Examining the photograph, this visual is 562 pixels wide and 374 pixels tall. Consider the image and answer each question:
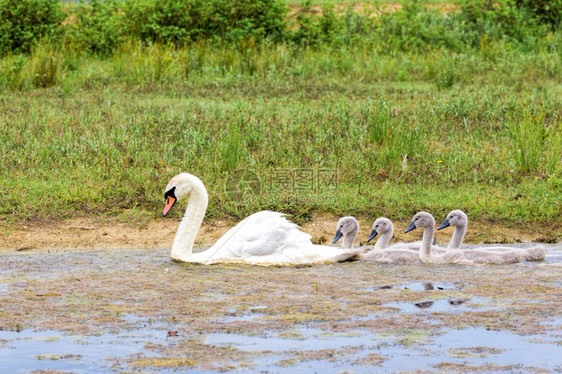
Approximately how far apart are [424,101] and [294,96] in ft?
7.58

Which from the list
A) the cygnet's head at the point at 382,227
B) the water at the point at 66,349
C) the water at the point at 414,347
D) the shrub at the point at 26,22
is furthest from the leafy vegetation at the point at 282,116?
the water at the point at 414,347

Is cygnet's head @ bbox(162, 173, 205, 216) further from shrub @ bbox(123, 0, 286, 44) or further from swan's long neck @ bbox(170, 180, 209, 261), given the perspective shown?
shrub @ bbox(123, 0, 286, 44)

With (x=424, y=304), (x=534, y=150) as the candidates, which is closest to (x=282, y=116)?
(x=534, y=150)

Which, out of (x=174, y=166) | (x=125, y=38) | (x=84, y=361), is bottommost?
(x=84, y=361)

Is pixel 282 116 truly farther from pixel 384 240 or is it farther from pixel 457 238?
pixel 457 238

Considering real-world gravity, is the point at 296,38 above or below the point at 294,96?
above

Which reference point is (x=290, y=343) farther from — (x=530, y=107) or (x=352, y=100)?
(x=352, y=100)

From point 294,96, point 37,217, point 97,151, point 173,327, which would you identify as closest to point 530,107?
point 294,96

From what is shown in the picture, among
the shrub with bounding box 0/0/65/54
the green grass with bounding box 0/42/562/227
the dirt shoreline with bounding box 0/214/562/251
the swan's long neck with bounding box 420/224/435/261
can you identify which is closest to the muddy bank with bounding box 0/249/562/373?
the swan's long neck with bounding box 420/224/435/261

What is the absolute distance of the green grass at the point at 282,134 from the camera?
1086cm

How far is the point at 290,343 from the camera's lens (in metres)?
5.99

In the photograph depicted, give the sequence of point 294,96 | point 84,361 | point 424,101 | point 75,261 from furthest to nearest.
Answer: point 294,96
point 424,101
point 75,261
point 84,361

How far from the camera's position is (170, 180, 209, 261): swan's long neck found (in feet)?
29.0

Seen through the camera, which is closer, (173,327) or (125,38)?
(173,327)
